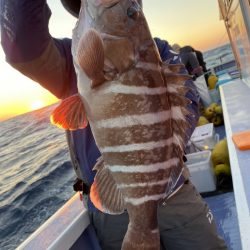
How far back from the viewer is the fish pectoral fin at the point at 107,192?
1.18 m

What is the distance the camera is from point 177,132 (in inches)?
43.8

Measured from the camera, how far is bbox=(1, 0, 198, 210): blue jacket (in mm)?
1438

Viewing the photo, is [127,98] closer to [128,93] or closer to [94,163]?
[128,93]

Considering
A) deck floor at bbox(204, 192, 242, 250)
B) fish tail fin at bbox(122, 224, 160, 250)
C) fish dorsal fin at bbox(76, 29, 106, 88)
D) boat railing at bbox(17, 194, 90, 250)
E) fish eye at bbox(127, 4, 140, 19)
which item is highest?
fish eye at bbox(127, 4, 140, 19)

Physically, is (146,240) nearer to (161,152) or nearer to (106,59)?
(161,152)

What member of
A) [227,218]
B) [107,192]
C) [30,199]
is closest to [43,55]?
[107,192]

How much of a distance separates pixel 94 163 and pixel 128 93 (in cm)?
98

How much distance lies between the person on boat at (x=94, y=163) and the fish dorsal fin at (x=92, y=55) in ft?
1.87

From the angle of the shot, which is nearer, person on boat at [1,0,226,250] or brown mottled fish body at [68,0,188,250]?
brown mottled fish body at [68,0,188,250]

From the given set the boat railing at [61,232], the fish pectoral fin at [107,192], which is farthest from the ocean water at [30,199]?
the fish pectoral fin at [107,192]

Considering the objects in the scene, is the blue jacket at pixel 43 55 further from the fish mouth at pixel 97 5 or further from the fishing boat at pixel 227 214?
the fishing boat at pixel 227 214

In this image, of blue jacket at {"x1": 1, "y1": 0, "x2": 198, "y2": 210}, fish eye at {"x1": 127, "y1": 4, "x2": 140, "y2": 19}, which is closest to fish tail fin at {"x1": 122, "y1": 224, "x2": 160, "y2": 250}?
blue jacket at {"x1": 1, "y1": 0, "x2": 198, "y2": 210}

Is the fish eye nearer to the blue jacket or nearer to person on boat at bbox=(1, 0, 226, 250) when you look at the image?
the blue jacket

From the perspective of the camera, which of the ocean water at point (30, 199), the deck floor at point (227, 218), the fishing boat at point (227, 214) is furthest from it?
the ocean water at point (30, 199)
